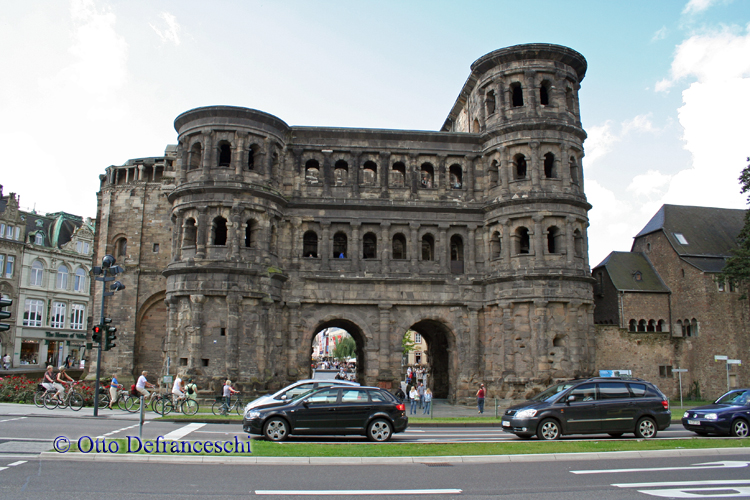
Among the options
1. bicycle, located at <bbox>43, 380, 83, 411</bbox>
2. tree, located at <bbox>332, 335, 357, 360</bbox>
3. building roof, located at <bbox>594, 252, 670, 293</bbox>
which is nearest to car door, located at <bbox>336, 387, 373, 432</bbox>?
bicycle, located at <bbox>43, 380, 83, 411</bbox>

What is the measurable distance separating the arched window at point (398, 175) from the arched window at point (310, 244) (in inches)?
215

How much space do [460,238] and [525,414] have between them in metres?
18.7

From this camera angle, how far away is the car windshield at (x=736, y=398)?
1753 centimetres

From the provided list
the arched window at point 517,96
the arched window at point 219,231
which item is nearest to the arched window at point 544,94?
the arched window at point 517,96

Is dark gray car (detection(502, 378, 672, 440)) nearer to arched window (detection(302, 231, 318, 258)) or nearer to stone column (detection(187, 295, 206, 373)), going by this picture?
stone column (detection(187, 295, 206, 373))

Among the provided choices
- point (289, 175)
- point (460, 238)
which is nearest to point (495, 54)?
point (460, 238)

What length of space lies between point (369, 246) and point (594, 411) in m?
19.9

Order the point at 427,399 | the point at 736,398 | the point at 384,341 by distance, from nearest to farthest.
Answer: the point at 736,398 < the point at 427,399 < the point at 384,341

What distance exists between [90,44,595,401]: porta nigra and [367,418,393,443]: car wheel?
48.9 feet

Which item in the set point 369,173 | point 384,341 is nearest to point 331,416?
point 384,341

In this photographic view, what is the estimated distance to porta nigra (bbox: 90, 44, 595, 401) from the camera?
30.0m

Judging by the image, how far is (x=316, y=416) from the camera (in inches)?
608

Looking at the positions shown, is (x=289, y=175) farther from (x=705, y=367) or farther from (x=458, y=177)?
(x=705, y=367)

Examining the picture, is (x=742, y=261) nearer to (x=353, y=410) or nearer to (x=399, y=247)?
(x=399, y=247)
